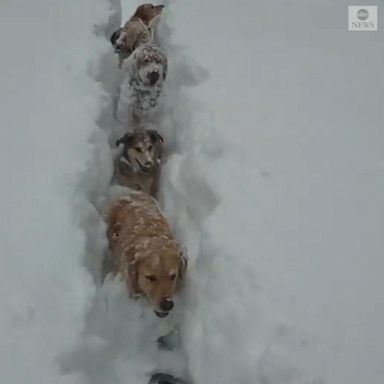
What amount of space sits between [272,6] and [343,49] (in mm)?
378

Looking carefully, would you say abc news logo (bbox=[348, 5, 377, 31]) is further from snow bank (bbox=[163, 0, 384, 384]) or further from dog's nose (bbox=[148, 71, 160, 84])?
dog's nose (bbox=[148, 71, 160, 84])

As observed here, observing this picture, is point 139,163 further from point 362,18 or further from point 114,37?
point 362,18

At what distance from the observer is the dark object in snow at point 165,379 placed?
149 centimetres

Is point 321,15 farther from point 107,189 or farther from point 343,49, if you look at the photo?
point 107,189

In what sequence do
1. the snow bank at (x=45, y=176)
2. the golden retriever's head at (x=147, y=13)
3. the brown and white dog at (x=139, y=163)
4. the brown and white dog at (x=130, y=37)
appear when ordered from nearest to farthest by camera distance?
the snow bank at (x=45, y=176), the brown and white dog at (x=139, y=163), the brown and white dog at (x=130, y=37), the golden retriever's head at (x=147, y=13)

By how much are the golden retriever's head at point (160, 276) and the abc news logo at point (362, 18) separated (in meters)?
1.25

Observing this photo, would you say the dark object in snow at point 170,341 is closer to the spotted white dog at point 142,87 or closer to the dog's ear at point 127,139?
the dog's ear at point 127,139

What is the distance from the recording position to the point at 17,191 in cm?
168

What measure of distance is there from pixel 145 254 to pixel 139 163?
1.36ft

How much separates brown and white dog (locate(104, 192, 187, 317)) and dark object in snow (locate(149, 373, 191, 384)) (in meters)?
0.12

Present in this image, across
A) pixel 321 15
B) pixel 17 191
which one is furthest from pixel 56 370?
pixel 321 15

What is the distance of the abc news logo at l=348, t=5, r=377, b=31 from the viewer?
8.14 ft

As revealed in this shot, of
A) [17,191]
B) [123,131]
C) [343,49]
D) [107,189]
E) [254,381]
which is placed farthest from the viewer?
[343,49]

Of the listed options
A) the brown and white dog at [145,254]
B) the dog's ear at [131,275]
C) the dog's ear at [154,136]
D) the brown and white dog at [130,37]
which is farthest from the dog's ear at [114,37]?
the dog's ear at [131,275]
